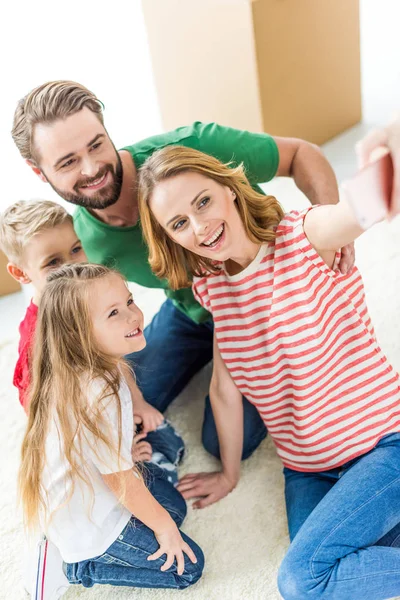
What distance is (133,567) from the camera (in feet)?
3.83

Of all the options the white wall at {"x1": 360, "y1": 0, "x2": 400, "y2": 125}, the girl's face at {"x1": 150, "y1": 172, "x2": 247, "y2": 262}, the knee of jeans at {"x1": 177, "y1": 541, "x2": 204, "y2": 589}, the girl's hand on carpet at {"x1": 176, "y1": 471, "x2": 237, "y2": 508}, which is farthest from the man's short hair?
the white wall at {"x1": 360, "y1": 0, "x2": 400, "y2": 125}

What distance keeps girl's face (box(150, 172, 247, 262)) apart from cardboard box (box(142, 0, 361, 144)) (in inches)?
51.8

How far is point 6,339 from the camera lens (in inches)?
78.7

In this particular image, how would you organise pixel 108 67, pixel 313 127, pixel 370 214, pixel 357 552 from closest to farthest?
1. pixel 370 214
2. pixel 357 552
3. pixel 108 67
4. pixel 313 127

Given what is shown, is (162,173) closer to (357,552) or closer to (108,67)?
(357,552)

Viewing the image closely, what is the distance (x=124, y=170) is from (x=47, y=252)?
0.25m

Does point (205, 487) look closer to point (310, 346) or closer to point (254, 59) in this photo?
point (310, 346)

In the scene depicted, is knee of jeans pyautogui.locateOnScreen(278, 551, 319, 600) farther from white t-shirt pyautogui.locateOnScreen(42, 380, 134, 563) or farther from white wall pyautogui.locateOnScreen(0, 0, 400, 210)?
white wall pyautogui.locateOnScreen(0, 0, 400, 210)

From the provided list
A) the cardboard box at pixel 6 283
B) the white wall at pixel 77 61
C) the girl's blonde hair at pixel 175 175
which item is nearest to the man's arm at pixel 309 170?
the girl's blonde hair at pixel 175 175

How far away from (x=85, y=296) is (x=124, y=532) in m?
0.45

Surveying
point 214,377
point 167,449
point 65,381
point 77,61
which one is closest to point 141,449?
point 167,449

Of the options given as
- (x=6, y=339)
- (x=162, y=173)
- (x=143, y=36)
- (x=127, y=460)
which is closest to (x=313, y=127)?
(x=143, y=36)

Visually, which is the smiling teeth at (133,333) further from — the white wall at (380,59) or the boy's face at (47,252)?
the white wall at (380,59)

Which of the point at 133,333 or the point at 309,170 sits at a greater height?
A: the point at 309,170
